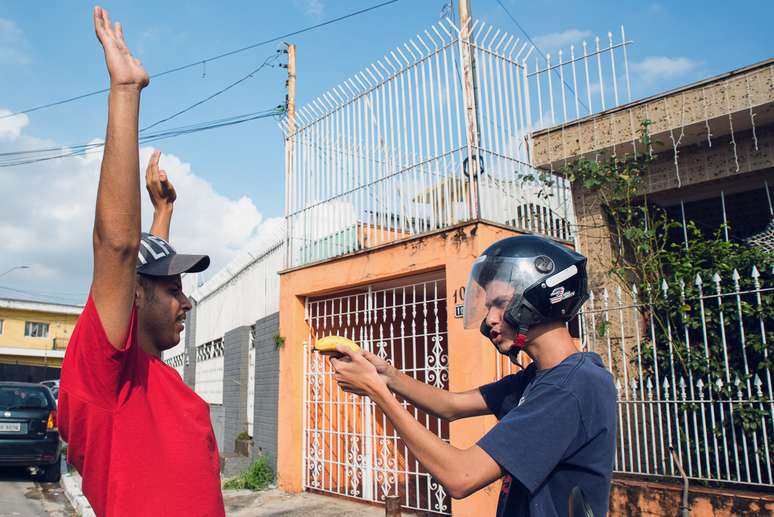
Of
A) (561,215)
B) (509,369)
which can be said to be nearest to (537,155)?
(561,215)

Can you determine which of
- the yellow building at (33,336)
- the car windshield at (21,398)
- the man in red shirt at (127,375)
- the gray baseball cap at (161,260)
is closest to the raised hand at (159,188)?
the gray baseball cap at (161,260)

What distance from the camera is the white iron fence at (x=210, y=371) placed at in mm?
12852

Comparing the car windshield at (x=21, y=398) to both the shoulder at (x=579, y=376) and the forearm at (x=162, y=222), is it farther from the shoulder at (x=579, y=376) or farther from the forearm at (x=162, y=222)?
the shoulder at (x=579, y=376)

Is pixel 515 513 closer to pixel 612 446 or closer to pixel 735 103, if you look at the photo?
pixel 612 446

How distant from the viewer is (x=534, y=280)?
211cm

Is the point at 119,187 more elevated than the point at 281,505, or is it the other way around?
the point at 119,187

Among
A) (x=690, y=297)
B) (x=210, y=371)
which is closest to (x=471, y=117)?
(x=690, y=297)

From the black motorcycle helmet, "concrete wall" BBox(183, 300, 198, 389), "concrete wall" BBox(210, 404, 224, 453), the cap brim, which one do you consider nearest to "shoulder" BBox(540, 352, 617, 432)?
the black motorcycle helmet

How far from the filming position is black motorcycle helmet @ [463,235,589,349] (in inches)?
82.7

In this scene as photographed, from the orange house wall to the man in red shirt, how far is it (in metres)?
2.88

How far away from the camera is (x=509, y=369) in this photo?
6.09 metres

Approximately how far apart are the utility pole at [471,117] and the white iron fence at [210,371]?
26.6ft

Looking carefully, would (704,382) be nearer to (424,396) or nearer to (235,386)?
(424,396)

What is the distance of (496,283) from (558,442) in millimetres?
601
